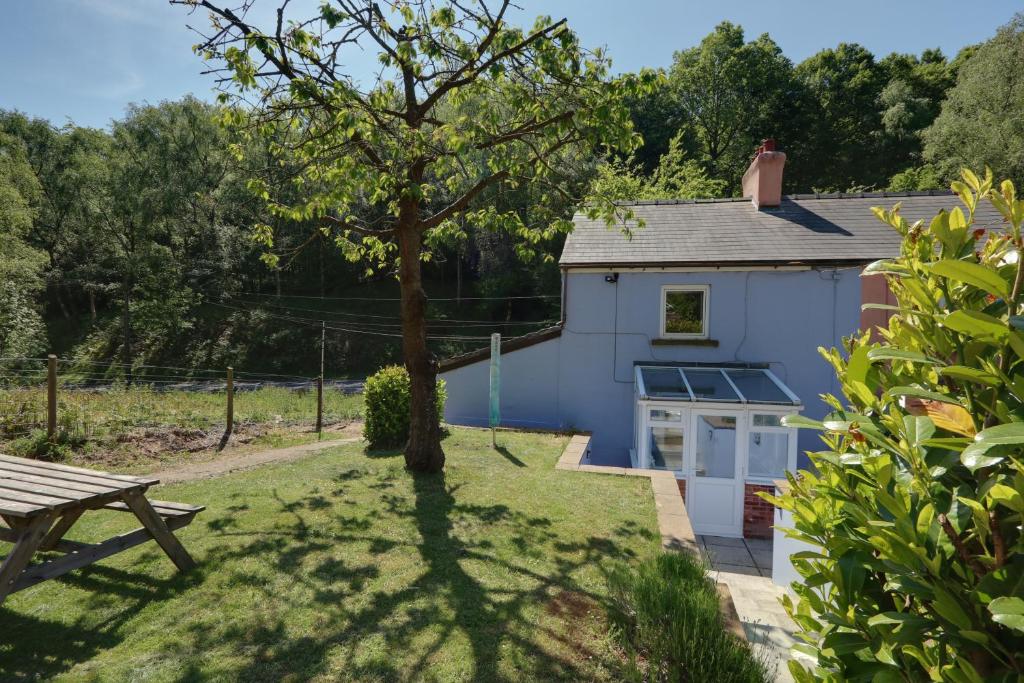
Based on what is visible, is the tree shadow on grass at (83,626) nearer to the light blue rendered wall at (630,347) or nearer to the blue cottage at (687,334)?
the blue cottage at (687,334)

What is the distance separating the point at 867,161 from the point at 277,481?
41958mm

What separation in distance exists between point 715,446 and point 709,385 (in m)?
1.37

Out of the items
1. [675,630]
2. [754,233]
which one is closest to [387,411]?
[675,630]

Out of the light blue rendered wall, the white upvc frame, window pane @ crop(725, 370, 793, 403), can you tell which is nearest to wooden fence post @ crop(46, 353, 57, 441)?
the light blue rendered wall

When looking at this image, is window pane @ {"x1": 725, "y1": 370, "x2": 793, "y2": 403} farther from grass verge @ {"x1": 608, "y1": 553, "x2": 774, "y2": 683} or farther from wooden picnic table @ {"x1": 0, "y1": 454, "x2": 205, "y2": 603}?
wooden picnic table @ {"x1": 0, "y1": 454, "x2": 205, "y2": 603}

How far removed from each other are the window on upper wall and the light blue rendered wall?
0.20m

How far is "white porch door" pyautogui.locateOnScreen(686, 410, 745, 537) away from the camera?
31.6 feet

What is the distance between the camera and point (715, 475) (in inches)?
388

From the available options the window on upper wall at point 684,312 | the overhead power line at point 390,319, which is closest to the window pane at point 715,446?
the window on upper wall at point 684,312

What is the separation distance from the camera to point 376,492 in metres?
6.49

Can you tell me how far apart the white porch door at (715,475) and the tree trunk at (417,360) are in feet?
17.8

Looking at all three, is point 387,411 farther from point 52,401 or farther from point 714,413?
point 714,413

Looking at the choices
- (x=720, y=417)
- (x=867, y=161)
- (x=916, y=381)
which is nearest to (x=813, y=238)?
(x=720, y=417)

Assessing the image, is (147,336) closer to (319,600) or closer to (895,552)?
(319,600)
